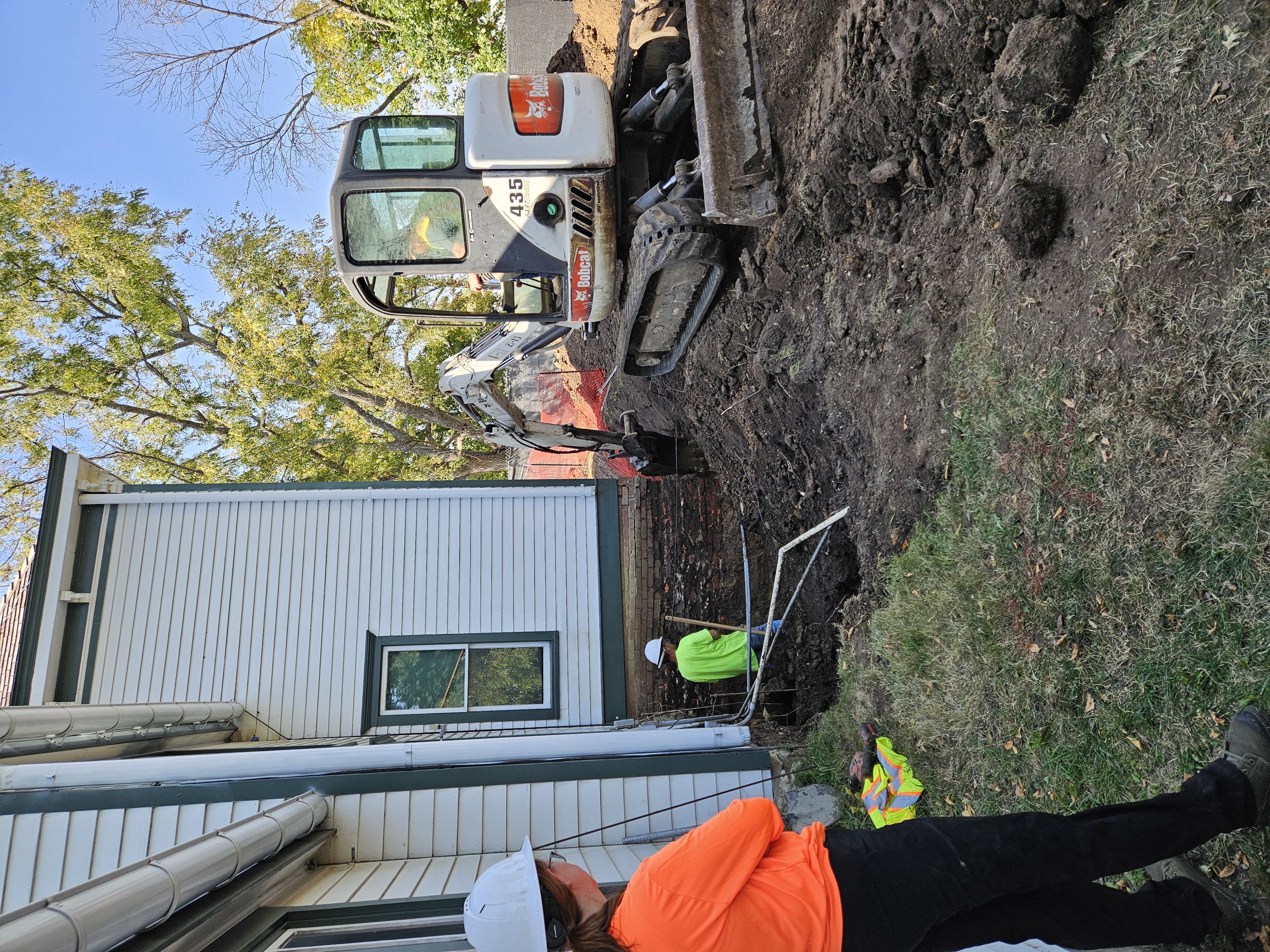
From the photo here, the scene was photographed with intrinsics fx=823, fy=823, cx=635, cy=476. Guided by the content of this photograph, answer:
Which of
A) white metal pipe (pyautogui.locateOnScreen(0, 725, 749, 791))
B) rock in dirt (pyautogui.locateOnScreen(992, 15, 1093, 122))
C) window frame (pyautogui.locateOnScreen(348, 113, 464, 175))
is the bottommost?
white metal pipe (pyautogui.locateOnScreen(0, 725, 749, 791))

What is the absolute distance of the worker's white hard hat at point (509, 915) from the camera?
2.88 meters

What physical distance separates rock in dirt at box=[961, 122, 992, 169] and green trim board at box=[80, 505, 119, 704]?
844cm

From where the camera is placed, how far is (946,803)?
15.9 ft

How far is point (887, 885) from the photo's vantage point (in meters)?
3.02

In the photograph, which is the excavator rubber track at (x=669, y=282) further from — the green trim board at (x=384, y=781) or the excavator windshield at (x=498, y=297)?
the green trim board at (x=384, y=781)

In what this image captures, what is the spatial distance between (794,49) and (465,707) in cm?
A: 680

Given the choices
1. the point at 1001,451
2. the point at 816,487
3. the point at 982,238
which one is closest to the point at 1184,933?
the point at 1001,451

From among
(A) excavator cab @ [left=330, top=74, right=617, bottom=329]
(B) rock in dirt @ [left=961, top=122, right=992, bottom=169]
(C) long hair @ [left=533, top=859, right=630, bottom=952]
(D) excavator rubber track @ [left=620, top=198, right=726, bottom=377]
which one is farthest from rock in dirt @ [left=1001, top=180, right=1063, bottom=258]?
(A) excavator cab @ [left=330, top=74, right=617, bottom=329]

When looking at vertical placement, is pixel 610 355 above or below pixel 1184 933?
above

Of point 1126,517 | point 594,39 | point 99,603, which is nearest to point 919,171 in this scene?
point 1126,517

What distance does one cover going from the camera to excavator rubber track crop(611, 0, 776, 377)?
666cm

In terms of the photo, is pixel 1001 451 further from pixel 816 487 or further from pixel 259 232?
pixel 259 232

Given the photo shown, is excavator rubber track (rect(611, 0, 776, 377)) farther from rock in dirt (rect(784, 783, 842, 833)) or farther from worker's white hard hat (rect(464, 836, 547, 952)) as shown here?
worker's white hard hat (rect(464, 836, 547, 952))

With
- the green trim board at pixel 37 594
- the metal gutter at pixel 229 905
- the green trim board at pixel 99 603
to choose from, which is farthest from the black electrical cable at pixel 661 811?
the green trim board at pixel 37 594
